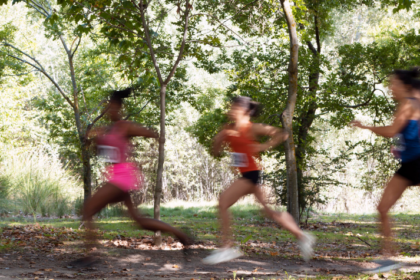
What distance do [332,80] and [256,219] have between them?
6.78 metres

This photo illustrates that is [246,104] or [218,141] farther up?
[246,104]

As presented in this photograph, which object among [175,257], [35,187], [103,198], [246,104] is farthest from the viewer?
[35,187]

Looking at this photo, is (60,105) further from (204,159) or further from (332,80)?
(204,159)

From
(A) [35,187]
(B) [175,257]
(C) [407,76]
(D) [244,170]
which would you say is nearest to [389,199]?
(C) [407,76]

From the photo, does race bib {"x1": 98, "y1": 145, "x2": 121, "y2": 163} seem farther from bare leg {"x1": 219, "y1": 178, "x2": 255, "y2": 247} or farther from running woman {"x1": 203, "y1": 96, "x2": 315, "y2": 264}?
bare leg {"x1": 219, "y1": 178, "x2": 255, "y2": 247}

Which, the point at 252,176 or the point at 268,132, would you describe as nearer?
the point at 252,176

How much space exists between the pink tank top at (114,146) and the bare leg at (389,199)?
3215 millimetres

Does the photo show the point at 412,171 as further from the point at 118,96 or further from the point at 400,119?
the point at 118,96

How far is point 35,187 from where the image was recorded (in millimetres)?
16766

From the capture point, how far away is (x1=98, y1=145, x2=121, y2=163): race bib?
5328mm

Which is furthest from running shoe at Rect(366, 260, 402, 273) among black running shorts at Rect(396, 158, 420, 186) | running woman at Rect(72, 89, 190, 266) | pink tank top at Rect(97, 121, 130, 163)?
pink tank top at Rect(97, 121, 130, 163)

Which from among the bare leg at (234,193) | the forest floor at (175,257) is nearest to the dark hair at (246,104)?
the bare leg at (234,193)

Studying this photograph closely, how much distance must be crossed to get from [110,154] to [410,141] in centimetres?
359

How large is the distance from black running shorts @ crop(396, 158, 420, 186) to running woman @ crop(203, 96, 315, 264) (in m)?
1.34
